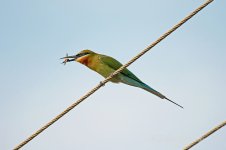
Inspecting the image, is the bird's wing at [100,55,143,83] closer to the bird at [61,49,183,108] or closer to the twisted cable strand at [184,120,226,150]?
the bird at [61,49,183,108]

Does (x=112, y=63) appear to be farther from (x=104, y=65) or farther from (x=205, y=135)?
(x=205, y=135)

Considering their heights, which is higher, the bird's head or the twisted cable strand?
the bird's head

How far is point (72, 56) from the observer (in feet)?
18.8

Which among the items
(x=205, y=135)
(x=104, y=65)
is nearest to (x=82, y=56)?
(x=104, y=65)

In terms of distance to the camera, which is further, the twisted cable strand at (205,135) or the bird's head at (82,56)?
the bird's head at (82,56)

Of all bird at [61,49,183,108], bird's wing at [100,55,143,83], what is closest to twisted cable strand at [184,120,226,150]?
bird at [61,49,183,108]

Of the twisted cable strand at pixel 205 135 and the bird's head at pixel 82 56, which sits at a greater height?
the bird's head at pixel 82 56

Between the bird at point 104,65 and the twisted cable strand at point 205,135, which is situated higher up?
the bird at point 104,65

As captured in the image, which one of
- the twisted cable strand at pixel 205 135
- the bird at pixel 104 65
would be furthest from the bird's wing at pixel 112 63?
the twisted cable strand at pixel 205 135

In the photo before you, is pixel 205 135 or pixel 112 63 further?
pixel 112 63

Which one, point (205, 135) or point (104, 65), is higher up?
point (104, 65)

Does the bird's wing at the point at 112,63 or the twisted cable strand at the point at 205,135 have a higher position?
the bird's wing at the point at 112,63

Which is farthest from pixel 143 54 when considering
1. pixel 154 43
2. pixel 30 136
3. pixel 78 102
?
pixel 30 136

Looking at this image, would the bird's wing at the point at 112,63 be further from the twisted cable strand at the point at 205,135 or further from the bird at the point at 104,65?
the twisted cable strand at the point at 205,135
